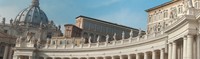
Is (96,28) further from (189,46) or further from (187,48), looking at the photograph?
(189,46)

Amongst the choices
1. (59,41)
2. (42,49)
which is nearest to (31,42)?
(42,49)

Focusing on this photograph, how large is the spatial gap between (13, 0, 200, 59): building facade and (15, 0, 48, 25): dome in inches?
2550

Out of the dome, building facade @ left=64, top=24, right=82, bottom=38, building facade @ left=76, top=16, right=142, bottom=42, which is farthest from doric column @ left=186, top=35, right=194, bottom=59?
the dome

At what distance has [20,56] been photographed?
93.2 m

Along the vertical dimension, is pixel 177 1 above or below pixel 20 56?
above

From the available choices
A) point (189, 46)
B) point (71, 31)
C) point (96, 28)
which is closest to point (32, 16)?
point (96, 28)

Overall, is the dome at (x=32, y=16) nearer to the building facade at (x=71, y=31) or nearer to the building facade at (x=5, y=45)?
the building facade at (x=5, y=45)

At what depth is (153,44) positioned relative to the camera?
209 feet

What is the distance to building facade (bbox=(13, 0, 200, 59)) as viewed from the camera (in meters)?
45.2

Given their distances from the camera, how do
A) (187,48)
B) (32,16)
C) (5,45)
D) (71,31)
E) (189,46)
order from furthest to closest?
(32,16)
(5,45)
(71,31)
(187,48)
(189,46)

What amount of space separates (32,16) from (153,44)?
422 feet

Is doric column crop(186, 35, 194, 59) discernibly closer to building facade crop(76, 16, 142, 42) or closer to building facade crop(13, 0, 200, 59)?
building facade crop(13, 0, 200, 59)

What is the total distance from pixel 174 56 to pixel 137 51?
65.1ft

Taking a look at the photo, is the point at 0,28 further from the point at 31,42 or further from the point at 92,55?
the point at 92,55
